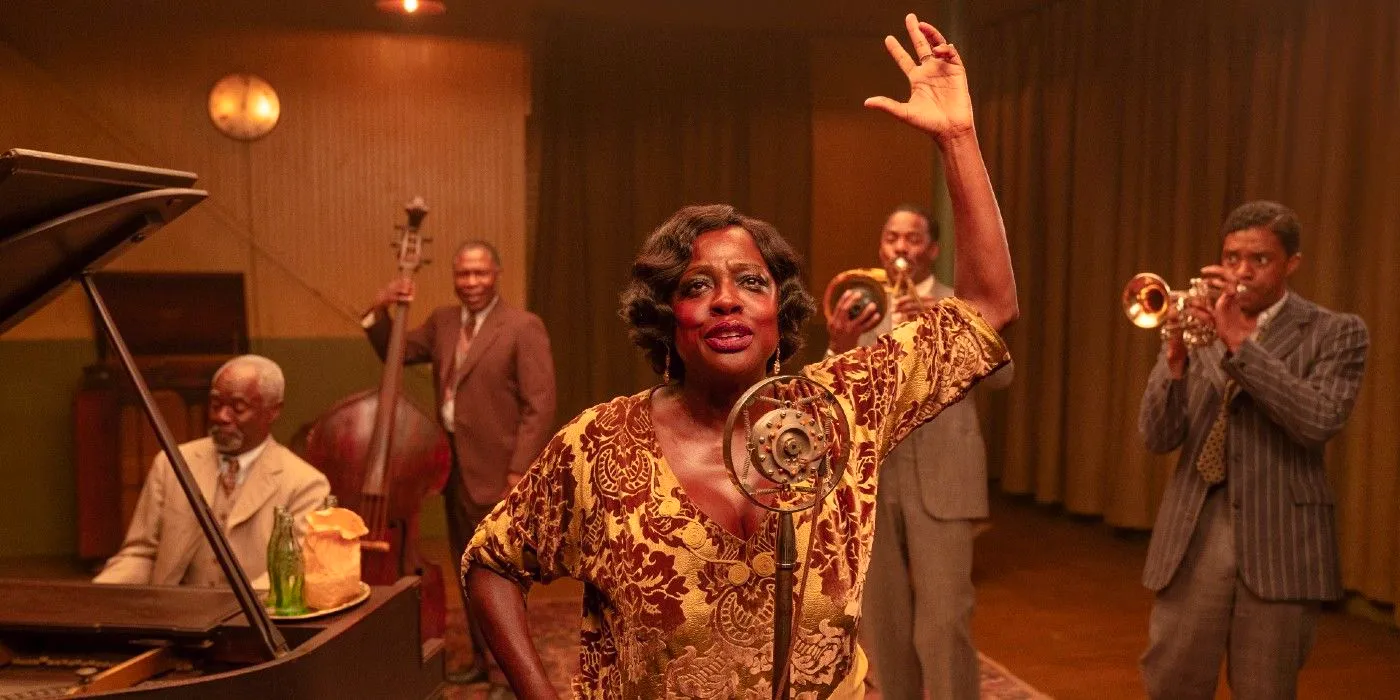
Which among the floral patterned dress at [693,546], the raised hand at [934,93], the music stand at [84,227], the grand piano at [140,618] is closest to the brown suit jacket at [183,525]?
the grand piano at [140,618]

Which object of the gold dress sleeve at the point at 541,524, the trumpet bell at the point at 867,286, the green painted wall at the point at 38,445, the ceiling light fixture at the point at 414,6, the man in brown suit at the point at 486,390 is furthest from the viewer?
the ceiling light fixture at the point at 414,6

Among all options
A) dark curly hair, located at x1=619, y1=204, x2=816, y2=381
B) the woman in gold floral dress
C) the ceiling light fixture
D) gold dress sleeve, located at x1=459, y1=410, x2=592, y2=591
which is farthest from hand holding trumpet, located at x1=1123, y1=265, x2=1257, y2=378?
the ceiling light fixture

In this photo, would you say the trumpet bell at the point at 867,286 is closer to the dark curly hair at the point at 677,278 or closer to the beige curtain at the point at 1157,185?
the dark curly hair at the point at 677,278

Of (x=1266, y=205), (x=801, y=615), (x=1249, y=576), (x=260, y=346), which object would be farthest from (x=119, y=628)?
(x=260, y=346)

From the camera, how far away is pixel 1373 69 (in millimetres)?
4918

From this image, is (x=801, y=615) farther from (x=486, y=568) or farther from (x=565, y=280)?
(x=565, y=280)

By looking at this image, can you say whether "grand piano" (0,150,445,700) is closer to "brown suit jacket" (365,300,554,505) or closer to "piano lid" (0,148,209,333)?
"piano lid" (0,148,209,333)

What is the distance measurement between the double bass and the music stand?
1.82m

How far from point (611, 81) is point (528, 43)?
23.0 inches

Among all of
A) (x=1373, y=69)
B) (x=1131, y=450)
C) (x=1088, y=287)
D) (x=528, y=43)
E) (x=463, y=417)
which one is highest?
(x=528, y=43)

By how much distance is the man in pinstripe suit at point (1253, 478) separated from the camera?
279cm

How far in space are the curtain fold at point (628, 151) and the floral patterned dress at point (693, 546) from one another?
5993 mm

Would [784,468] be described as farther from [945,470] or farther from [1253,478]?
[945,470]

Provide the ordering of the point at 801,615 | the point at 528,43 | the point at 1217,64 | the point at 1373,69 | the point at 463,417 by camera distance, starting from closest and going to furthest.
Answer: the point at 801,615 < the point at 463,417 < the point at 1373,69 < the point at 1217,64 < the point at 528,43
